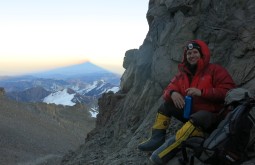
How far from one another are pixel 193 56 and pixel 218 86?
686mm

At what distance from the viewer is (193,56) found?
23.3ft

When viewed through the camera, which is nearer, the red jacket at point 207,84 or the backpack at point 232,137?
the backpack at point 232,137

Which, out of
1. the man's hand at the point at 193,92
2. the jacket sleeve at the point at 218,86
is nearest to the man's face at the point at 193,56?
the jacket sleeve at the point at 218,86

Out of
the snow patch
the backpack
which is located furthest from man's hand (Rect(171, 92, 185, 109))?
the snow patch

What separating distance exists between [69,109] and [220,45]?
68.8 m

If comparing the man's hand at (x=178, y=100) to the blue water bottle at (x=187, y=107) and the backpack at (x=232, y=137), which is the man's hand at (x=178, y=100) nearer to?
the blue water bottle at (x=187, y=107)

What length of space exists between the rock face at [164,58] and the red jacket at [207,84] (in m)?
1.42

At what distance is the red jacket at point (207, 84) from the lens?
6676 mm

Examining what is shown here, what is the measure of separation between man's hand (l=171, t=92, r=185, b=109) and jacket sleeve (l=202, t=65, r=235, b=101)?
41 centimetres

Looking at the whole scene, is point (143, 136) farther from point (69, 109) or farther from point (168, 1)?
point (69, 109)

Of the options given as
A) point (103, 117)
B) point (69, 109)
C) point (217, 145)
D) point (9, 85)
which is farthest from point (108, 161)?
point (9, 85)

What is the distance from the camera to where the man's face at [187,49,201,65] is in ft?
23.3

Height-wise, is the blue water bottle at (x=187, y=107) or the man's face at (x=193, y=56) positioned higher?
the man's face at (x=193, y=56)

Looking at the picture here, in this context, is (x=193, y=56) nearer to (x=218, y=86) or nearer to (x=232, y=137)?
(x=218, y=86)
